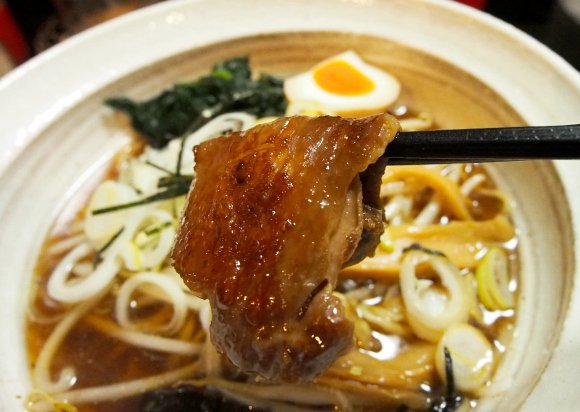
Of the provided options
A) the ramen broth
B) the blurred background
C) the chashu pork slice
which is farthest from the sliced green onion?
the blurred background

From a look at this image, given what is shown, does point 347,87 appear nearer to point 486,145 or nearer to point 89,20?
point 486,145

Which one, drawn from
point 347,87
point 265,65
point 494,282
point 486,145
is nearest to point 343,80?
point 347,87

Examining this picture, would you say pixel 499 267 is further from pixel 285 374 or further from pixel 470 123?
pixel 285 374

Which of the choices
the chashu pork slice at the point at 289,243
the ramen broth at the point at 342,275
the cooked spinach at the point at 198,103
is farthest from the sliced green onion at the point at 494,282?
the cooked spinach at the point at 198,103

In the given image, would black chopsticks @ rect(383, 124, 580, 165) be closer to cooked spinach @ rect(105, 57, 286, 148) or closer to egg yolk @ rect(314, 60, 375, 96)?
egg yolk @ rect(314, 60, 375, 96)

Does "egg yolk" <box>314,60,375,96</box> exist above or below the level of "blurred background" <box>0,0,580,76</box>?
below

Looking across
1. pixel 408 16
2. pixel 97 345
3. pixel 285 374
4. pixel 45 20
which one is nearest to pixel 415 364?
pixel 285 374

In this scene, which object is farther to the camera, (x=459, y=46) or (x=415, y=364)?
(x=459, y=46)

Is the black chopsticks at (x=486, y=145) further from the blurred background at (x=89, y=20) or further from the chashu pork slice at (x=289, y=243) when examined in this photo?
the blurred background at (x=89, y=20)
